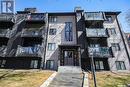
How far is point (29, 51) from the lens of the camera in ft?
96.3

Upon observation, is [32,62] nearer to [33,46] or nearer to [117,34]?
[33,46]

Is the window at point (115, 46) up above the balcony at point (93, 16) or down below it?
below

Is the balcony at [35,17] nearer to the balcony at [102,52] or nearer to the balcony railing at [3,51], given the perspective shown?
the balcony railing at [3,51]

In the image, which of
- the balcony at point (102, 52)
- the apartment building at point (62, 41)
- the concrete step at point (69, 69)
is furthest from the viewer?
the apartment building at point (62, 41)

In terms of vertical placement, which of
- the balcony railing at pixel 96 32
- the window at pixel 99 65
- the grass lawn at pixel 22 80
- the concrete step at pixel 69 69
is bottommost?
the grass lawn at pixel 22 80

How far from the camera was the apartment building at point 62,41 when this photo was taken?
29.4 m

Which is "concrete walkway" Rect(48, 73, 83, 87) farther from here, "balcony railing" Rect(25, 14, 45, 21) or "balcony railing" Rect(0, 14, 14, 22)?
"balcony railing" Rect(0, 14, 14, 22)

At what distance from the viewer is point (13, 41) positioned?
31797mm

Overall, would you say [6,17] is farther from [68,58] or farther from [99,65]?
[99,65]

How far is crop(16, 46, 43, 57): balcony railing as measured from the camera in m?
29.0

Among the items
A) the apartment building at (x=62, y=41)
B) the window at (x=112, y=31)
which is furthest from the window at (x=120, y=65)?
the window at (x=112, y=31)

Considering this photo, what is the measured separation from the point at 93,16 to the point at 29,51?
14.4 m

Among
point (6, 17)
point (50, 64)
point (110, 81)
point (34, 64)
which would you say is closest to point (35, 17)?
point (6, 17)

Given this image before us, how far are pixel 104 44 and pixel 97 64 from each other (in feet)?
13.6
